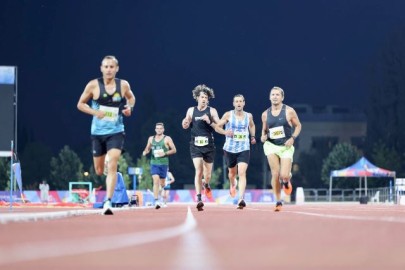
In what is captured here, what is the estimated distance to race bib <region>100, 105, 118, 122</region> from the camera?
12.3 m

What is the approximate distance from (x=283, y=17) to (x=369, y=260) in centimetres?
15302

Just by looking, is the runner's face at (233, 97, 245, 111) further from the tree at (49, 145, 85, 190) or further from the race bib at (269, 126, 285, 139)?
the tree at (49, 145, 85, 190)

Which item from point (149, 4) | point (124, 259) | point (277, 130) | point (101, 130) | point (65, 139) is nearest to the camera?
point (124, 259)

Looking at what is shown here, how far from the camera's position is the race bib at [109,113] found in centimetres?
1227

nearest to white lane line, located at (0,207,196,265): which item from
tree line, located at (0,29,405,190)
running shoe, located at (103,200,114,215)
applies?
running shoe, located at (103,200,114,215)

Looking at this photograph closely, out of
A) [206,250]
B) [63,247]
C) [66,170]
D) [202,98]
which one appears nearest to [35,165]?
[66,170]

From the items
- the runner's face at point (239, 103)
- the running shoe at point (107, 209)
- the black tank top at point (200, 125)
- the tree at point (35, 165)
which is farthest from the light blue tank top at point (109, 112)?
the tree at point (35, 165)

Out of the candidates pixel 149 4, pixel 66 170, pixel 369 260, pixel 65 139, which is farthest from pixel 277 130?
pixel 149 4

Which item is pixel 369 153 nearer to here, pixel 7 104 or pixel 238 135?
pixel 7 104

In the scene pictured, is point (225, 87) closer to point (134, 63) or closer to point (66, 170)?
point (134, 63)

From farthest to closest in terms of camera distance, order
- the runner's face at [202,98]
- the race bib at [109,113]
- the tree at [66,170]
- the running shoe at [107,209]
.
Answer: the tree at [66,170]
the runner's face at [202,98]
the race bib at [109,113]
the running shoe at [107,209]

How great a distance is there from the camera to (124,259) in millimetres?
4258

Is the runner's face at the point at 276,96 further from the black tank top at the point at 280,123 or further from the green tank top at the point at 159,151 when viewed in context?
the green tank top at the point at 159,151

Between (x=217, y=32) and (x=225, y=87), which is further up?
(x=217, y=32)
